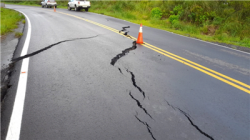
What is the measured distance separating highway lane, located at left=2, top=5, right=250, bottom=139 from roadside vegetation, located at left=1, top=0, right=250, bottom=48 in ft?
20.6

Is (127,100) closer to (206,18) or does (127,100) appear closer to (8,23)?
(8,23)

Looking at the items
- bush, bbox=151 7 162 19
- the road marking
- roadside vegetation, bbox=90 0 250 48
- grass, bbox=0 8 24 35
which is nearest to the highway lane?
the road marking

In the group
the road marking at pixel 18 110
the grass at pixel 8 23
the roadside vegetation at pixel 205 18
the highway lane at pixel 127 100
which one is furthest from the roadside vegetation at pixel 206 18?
the road marking at pixel 18 110

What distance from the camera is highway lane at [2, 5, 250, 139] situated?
252 cm

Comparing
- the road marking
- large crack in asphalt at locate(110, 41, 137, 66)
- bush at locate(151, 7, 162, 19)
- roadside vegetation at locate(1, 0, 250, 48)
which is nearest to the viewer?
the road marking

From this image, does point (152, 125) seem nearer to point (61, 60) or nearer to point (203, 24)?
point (61, 60)

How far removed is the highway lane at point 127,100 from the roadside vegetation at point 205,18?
628 centimetres

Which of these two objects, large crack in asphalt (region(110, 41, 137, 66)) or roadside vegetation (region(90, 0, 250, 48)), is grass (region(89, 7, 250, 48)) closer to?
roadside vegetation (region(90, 0, 250, 48))

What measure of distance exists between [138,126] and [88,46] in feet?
14.9

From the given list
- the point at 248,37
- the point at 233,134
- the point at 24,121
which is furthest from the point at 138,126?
the point at 248,37

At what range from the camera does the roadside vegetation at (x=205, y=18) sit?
35.5ft

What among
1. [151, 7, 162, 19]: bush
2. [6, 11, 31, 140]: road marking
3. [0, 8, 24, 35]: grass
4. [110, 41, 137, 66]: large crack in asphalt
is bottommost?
[6, 11, 31, 140]: road marking

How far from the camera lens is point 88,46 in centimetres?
656

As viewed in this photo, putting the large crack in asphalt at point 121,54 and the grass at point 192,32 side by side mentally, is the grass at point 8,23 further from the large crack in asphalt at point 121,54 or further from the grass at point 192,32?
the grass at point 192,32
